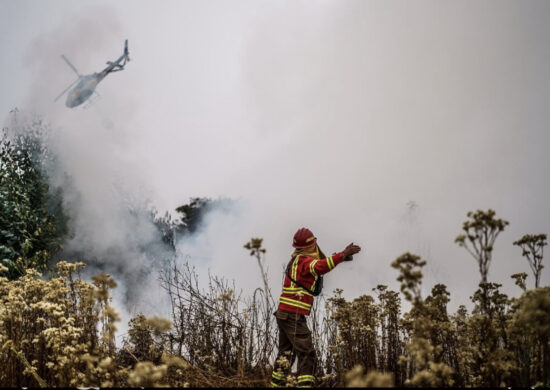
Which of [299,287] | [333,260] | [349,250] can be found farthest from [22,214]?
[349,250]

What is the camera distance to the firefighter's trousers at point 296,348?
171 inches

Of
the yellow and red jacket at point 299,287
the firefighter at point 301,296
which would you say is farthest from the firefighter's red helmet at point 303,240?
the yellow and red jacket at point 299,287

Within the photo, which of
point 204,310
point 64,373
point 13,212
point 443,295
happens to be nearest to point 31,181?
point 13,212

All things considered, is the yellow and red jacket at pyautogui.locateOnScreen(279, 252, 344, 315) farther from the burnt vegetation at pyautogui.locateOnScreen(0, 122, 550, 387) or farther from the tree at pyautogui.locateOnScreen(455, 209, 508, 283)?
the tree at pyautogui.locateOnScreen(455, 209, 508, 283)

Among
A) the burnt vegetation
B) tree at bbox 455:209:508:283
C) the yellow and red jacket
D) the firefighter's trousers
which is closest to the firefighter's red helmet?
the yellow and red jacket

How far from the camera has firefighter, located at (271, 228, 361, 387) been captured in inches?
181

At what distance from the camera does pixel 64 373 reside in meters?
3.66

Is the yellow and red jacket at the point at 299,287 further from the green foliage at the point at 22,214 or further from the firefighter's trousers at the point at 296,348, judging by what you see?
the green foliage at the point at 22,214

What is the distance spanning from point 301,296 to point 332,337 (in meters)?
1.11

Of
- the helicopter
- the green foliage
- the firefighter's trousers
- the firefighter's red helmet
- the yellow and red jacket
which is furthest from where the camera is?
the helicopter

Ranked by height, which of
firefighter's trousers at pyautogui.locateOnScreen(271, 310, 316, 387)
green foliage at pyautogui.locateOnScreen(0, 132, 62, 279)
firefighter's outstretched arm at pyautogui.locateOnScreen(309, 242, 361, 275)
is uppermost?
green foliage at pyautogui.locateOnScreen(0, 132, 62, 279)

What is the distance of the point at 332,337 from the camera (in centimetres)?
565

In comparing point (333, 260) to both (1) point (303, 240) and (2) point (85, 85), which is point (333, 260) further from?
(2) point (85, 85)

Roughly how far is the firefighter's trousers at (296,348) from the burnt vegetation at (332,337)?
168 millimetres
